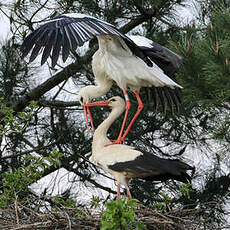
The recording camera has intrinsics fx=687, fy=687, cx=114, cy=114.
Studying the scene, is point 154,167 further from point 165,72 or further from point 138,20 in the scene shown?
point 138,20

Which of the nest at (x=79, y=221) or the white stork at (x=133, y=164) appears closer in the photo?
the nest at (x=79, y=221)

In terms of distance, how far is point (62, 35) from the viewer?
3.68 metres

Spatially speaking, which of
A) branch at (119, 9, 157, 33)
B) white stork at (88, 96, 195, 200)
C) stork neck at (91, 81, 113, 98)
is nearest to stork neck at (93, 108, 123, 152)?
white stork at (88, 96, 195, 200)

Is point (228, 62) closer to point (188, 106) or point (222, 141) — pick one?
point (222, 141)

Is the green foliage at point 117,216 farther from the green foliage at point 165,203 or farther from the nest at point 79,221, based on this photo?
the green foliage at point 165,203

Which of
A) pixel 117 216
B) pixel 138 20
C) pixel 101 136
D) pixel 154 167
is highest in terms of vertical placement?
pixel 138 20

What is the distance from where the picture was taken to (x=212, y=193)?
495 cm

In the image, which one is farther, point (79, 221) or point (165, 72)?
point (165, 72)

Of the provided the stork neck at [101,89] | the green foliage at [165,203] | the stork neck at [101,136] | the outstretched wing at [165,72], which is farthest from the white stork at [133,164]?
the outstretched wing at [165,72]

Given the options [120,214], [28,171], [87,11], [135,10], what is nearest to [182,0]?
[135,10]

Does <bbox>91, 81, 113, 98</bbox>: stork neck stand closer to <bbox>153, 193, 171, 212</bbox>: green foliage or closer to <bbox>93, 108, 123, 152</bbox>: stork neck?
<bbox>93, 108, 123, 152</bbox>: stork neck

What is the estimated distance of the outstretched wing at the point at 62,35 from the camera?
11.8ft

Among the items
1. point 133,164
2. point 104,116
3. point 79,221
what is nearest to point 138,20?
point 104,116

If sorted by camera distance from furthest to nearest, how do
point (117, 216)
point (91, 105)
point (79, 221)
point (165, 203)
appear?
point (91, 105) → point (165, 203) → point (79, 221) → point (117, 216)
